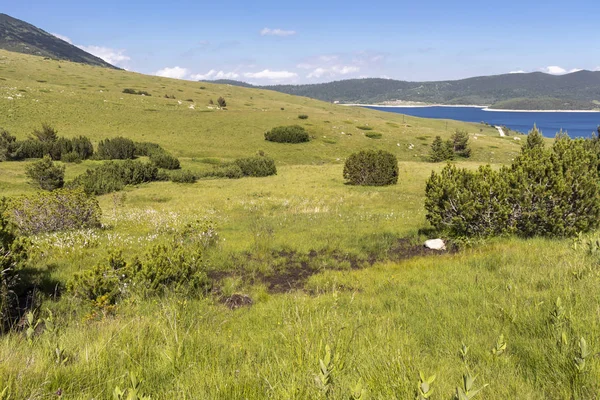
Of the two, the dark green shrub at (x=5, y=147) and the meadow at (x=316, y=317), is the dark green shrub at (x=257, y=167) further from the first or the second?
the dark green shrub at (x=5, y=147)

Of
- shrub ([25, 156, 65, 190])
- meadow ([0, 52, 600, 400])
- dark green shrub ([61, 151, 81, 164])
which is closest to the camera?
meadow ([0, 52, 600, 400])

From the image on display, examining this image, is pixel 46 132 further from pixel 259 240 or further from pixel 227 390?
pixel 227 390

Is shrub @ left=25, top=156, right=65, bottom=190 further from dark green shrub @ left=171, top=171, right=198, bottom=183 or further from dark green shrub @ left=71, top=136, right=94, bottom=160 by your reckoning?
dark green shrub @ left=71, top=136, right=94, bottom=160

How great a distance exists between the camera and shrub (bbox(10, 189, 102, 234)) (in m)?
12.5

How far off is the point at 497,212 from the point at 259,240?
737 centimetres

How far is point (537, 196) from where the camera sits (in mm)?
9484

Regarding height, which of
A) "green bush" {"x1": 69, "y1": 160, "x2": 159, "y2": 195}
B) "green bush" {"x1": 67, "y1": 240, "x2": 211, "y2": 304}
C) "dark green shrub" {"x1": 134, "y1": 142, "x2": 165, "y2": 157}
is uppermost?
"green bush" {"x1": 67, "y1": 240, "x2": 211, "y2": 304}

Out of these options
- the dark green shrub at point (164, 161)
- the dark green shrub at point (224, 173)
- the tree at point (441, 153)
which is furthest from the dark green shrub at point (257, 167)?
the tree at point (441, 153)

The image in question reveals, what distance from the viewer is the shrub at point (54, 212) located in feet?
41.1

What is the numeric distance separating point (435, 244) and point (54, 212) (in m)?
13.8

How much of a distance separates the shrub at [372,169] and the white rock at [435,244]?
57.3ft

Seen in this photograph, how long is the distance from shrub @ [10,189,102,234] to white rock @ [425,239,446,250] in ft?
41.0

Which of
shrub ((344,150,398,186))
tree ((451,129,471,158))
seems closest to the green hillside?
tree ((451,129,471,158))

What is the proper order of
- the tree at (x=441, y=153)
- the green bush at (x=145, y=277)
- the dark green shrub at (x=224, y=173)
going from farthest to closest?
the tree at (x=441, y=153) < the dark green shrub at (x=224, y=173) < the green bush at (x=145, y=277)
